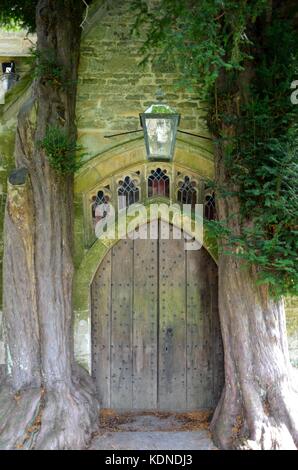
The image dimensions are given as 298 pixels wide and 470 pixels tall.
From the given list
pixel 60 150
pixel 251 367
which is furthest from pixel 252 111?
pixel 251 367

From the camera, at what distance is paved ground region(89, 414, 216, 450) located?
4688 millimetres

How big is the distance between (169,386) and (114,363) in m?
0.67

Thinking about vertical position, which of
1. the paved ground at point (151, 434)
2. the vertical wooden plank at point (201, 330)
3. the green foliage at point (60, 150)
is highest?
the green foliage at point (60, 150)

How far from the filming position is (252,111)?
4.77 meters

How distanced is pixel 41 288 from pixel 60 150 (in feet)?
4.53

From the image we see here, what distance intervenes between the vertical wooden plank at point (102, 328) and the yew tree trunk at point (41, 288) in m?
0.32

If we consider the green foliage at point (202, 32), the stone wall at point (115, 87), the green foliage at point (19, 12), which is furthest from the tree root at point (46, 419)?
the green foliage at point (19, 12)

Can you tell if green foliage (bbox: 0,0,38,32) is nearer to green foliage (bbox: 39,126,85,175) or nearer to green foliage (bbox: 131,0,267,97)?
green foliage (bbox: 39,126,85,175)

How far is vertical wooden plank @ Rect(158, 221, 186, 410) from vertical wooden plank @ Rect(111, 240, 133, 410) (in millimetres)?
349

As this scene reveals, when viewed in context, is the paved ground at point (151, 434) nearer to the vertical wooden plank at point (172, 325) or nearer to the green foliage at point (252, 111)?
the vertical wooden plank at point (172, 325)

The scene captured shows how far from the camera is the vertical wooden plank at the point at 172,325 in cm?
561

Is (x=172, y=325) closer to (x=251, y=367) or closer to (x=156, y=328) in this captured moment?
(x=156, y=328)
